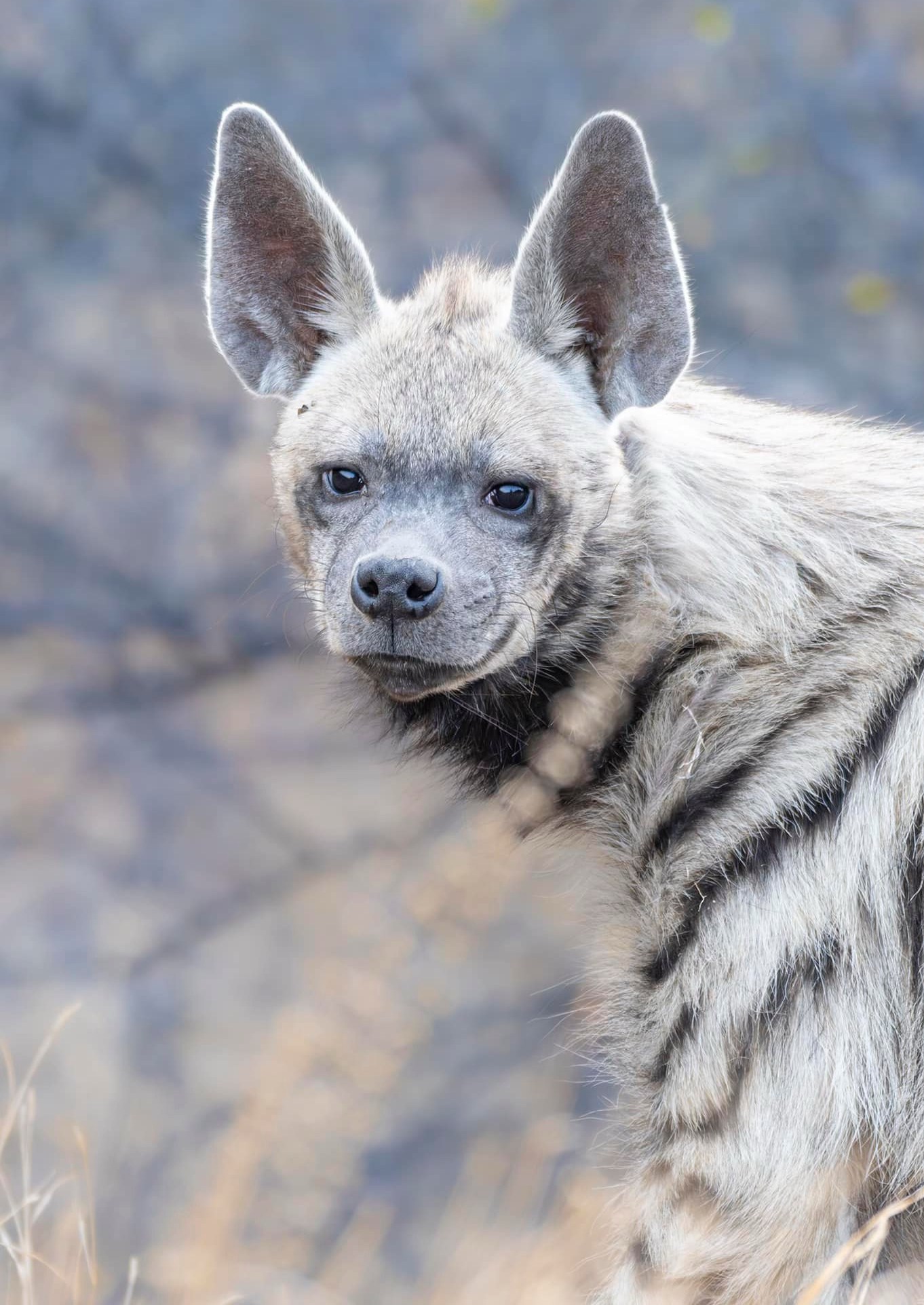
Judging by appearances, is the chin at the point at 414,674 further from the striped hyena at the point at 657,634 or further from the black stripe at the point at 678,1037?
the black stripe at the point at 678,1037

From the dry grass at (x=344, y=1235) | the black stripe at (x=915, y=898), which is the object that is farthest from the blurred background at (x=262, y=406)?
the black stripe at (x=915, y=898)

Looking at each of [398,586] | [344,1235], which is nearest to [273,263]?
[398,586]

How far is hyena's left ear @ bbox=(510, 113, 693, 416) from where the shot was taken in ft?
7.32

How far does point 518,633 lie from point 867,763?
57 cm

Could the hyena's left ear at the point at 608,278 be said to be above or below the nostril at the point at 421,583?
above

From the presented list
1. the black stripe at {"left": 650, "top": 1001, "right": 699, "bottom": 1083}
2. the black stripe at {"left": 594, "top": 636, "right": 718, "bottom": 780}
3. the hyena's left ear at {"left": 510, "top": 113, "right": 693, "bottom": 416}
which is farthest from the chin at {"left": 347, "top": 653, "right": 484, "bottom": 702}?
the black stripe at {"left": 650, "top": 1001, "right": 699, "bottom": 1083}

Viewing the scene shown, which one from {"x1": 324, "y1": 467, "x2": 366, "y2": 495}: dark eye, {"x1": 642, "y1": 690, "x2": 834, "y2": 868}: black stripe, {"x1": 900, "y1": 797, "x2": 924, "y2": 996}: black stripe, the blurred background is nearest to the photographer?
{"x1": 900, "y1": 797, "x2": 924, "y2": 996}: black stripe

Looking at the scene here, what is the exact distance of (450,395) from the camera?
231cm

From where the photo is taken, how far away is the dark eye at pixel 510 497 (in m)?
2.29

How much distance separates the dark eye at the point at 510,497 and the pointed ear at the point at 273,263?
462mm

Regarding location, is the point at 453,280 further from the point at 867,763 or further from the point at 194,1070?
the point at 194,1070

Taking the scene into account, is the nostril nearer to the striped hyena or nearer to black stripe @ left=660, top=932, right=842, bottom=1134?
the striped hyena

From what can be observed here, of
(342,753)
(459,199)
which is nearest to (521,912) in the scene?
(342,753)

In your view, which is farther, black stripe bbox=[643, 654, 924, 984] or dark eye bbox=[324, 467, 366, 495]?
dark eye bbox=[324, 467, 366, 495]
